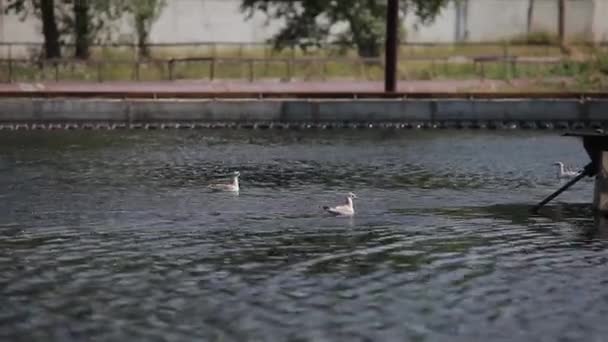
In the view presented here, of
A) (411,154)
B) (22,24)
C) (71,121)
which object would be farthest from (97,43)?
(411,154)

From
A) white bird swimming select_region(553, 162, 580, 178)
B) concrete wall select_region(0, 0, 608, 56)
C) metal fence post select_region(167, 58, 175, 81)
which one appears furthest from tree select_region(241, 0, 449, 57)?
white bird swimming select_region(553, 162, 580, 178)

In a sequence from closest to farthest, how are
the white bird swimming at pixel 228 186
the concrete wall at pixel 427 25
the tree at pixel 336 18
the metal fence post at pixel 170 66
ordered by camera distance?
the white bird swimming at pixel 228 186 → the metal fence post at pixel 170 66 → the tree at pixel 336 18 → the concrete wall at pixel 427 25

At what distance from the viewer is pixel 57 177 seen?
85.9 feet

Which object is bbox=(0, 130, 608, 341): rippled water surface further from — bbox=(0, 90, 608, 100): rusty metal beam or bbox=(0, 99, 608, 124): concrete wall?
bbox=(0, 90, 608, 100): rusty metal beam

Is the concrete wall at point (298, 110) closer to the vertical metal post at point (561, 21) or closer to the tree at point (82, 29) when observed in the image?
the tree at point (82, 29)

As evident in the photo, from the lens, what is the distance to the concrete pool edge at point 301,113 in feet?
120

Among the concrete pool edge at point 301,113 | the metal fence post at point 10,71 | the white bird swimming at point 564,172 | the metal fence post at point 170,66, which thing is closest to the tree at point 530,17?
the metal fence post at point 170,66

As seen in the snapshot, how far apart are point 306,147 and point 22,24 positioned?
2381cm

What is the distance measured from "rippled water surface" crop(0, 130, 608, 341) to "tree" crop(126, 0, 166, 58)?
18.2 m

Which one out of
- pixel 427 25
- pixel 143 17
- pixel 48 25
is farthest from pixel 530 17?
pixel 48 25

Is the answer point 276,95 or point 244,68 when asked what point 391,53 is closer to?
point 276,95

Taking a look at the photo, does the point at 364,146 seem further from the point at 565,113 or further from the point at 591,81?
the point at 591,81

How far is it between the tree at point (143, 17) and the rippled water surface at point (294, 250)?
18.2m

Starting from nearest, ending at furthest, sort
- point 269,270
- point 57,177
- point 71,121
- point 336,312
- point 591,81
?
point 336,312
point 269,270
point 57,177
point 71,121
point 591,81
